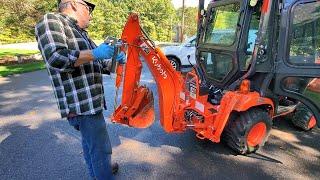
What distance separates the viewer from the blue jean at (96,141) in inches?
117

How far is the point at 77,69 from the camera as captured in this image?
2.81m

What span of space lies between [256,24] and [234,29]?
33 centimetres

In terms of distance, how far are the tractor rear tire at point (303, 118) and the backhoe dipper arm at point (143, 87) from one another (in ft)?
7.23

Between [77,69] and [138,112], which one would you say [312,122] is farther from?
[77,69]

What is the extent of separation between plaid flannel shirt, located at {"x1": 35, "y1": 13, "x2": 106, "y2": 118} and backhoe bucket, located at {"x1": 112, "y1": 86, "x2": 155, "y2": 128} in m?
A: 1.12

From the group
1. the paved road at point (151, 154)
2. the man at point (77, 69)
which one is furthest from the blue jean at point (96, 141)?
the paved road at point (151, 154)

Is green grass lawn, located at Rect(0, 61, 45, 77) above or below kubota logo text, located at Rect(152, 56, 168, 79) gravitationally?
below

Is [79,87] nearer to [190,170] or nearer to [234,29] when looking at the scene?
[190,170]

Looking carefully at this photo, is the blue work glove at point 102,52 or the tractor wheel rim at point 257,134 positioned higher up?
the blue work glove at point 102,52

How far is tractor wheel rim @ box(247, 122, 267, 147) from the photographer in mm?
4535

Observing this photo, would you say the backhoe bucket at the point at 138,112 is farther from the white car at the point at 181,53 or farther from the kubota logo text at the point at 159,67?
the white car at the point at 181,53

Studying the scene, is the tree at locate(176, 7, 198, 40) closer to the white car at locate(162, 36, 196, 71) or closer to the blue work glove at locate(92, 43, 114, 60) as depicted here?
the white car at locate(162, 36, 196, 71)

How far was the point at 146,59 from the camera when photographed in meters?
4.06

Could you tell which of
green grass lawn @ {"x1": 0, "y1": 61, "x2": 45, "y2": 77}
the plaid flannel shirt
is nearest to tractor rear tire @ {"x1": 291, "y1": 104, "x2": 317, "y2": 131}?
the plaid flannel shirt
